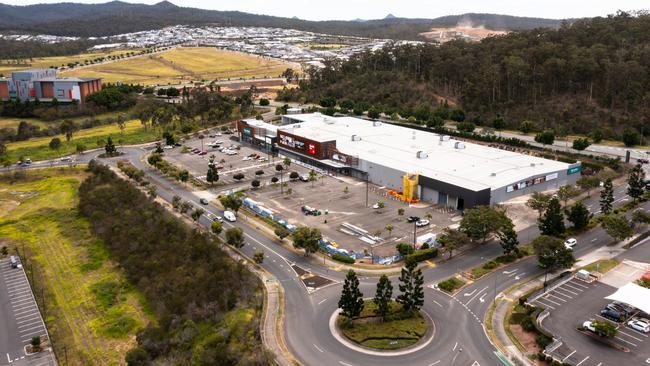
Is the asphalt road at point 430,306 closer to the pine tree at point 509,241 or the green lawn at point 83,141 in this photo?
the pine tree at point 509,241

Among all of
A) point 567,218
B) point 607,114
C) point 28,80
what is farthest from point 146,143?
point 607,114

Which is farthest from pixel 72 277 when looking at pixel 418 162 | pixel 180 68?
pixel 180 68

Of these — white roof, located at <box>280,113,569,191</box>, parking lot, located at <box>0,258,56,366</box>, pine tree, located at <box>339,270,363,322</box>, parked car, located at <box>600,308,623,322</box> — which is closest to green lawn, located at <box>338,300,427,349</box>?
pine tree, located at <box>339,270,363,322</box>

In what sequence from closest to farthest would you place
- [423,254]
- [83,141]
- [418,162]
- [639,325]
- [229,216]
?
[639,325] < [423,254] < [229,216] < [418,162] < [83,141]

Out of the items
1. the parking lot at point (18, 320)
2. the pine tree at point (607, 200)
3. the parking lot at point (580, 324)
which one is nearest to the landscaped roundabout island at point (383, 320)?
the parking lot at point (580, 324)

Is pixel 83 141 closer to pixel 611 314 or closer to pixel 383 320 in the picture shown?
pixel 383 320

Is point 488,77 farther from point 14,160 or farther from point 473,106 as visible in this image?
point 14,160
